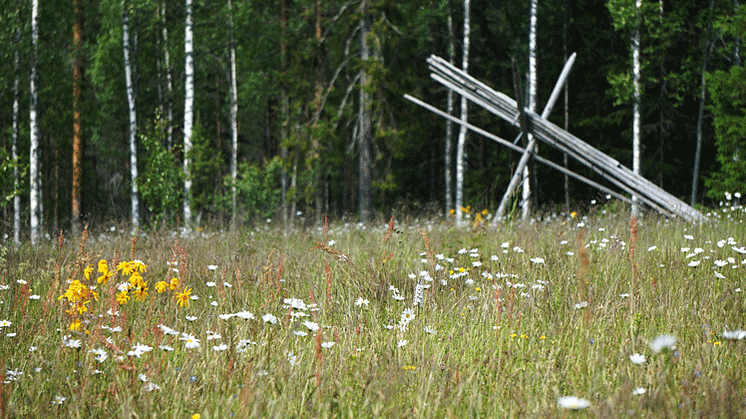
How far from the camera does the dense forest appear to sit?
12.2 m

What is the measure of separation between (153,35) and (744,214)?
18516 mm

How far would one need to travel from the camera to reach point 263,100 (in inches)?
841

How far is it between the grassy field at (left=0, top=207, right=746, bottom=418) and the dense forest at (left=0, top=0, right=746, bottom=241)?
17.1ft

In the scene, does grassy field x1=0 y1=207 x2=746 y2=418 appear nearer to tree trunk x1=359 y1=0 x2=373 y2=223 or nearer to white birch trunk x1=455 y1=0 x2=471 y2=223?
tree trunk x1=359 y1=0 x2=373 y2=223

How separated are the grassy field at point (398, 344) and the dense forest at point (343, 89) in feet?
17.1

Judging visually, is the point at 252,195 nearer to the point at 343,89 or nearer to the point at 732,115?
the point at 343,89

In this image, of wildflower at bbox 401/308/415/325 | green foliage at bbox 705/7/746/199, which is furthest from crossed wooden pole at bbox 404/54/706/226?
green foliage at bbox 705/7/746/199

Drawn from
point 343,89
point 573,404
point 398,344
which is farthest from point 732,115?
point 573,404

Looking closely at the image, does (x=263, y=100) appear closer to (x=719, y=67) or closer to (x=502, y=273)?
(x=719, y=67)

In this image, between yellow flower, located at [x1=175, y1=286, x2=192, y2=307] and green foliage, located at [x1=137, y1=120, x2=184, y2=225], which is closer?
yellow flower, located at [x1=175, y1=286, x2=192, y2=307]

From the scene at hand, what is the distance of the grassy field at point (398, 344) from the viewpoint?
1966mm

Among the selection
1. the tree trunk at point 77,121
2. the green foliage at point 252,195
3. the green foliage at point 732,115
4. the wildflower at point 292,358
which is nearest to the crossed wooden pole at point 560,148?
the wildflower at point 292,358

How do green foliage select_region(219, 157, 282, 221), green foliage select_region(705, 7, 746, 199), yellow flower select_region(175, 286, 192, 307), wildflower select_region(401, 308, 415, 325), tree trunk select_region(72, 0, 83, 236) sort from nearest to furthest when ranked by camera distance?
yellow flower select_region(175, 286, 192, 307) < wildflower select_region(401, 308, 415, 325) < green foliage select_region(705, 7, 746, 199) < tree trunk select_region(72, 0, 83, 236) < green foliage select_region(219, 157, 282, 221)

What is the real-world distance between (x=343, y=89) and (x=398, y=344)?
12.6 meters
